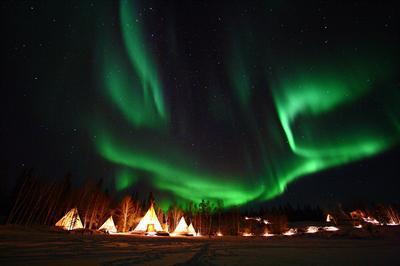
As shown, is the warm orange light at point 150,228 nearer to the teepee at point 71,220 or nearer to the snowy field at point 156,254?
the teepee at point 71,220

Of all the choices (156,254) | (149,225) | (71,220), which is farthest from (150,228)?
(156,254)

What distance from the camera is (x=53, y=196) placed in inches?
1965

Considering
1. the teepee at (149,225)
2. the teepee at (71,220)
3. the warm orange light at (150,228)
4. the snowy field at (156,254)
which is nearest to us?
the snowy field at (156,254)

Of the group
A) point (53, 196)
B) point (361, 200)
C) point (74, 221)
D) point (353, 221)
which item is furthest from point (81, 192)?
point (361, 200)

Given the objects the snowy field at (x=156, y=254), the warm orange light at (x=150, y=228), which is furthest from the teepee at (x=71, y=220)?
the snowy field at (x=156, y=254)

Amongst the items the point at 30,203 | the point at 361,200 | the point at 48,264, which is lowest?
the point at 48,264

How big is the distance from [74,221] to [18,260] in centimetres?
3241

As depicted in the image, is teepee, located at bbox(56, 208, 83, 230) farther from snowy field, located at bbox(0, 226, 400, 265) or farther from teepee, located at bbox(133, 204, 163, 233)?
snowy field, located at bbox(0, 226, 400, 265)

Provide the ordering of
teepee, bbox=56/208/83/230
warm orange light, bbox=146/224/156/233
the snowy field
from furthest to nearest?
1. warm orange light, bbox=146/224/156/233
2. teepee, bbox=56/208/83/230
3. the snowy field

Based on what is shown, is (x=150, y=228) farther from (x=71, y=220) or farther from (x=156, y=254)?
(x=156, y=254)

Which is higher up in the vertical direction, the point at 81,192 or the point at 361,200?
the point at 361,200

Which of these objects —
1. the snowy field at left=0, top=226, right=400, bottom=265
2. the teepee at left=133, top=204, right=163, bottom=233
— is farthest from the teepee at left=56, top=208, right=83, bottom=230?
the snowy field at left=0, top=226, right=400, bottom=265

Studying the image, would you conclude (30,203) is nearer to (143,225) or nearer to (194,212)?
(143,225)

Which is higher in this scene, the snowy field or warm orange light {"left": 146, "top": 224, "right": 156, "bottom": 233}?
warm orange light {"left": 146, "top": 224, "right": 156, "bottom": 233}
